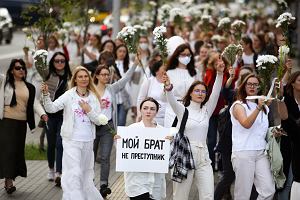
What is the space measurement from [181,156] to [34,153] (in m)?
5.27

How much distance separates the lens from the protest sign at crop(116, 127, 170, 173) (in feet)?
31.0

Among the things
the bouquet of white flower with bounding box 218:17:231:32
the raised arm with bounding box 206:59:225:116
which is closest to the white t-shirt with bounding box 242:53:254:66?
the bouquet of white flower with bounding box 218:17:231:32

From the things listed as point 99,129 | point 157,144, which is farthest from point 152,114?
point 99,129

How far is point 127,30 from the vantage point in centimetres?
1128

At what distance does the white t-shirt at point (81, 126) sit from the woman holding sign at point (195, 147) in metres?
1.14

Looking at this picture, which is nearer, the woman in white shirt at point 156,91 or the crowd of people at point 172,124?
the crowd of people at point 172,124

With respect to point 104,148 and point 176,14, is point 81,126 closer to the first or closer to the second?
point 104,148

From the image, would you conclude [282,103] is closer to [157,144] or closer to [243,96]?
[243,96]

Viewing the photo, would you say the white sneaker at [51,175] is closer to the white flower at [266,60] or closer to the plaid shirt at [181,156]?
the plaid shirt at [181,156]

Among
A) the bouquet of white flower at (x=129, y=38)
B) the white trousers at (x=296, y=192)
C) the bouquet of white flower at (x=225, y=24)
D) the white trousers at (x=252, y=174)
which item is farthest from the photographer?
the bouquet of white flower at (x=225, y=24)

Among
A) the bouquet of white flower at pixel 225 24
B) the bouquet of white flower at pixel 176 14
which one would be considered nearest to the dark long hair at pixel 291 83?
the bouquet of white flower at pixel 225 24

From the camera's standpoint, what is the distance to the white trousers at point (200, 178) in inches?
373

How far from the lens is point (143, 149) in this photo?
9.54m

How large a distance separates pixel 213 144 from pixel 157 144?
3.23 meters
